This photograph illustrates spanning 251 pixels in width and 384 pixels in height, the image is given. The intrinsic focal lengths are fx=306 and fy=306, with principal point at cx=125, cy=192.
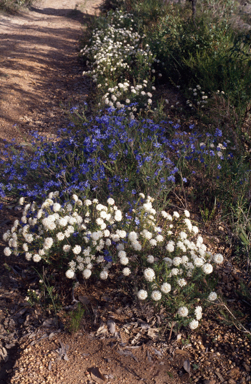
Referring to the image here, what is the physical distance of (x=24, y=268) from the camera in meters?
3.11

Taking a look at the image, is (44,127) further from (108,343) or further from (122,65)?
(108,343)

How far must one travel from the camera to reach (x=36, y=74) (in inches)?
287

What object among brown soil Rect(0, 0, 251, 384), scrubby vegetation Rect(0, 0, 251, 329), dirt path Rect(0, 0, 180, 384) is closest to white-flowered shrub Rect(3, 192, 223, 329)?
scrubby vegetation Rect(0, 0, 251, 329)

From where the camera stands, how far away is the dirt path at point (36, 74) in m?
5.80

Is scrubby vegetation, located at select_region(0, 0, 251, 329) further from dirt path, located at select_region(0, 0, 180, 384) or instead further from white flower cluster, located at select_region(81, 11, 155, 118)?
dirt path, located at select_region(0, 0, 180, 384)

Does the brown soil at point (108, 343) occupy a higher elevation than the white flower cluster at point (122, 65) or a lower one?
lower

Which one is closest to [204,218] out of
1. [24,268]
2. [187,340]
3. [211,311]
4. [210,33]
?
[211,311]

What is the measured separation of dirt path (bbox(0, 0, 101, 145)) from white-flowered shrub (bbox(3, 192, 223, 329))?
211cm

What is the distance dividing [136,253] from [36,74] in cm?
617

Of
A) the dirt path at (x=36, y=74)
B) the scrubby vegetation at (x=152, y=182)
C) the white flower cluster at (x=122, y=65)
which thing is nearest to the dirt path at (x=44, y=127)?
the dirt path at (x=36, y=74)

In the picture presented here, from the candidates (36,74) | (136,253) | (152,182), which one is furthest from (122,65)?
(136,253)

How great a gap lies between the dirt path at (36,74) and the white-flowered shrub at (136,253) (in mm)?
2114

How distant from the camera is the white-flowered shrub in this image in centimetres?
229

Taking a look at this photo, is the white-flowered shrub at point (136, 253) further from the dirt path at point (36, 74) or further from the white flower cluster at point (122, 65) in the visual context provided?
the white flower cluster at point (122, 65)
